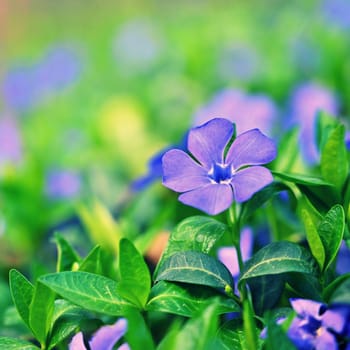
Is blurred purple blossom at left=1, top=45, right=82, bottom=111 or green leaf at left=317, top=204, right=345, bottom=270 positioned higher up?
blurred purple blossom at left=1, top=45, right=82, bottom=111

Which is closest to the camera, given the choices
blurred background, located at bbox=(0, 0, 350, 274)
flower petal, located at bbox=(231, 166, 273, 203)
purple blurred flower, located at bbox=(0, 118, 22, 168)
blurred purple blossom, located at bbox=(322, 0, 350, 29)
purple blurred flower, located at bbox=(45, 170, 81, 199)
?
flower petal, located at bbox=(231, 166, 273, 203)

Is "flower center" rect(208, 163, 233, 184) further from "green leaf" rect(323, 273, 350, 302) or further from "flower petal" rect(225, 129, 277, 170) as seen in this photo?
"green leaf" rect(323, 273, 350, 302)

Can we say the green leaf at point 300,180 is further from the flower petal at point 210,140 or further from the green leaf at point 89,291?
the green leaf at point 89,291

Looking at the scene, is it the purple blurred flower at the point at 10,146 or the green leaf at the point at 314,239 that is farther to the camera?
the purple blurred flower at the point at 10,146

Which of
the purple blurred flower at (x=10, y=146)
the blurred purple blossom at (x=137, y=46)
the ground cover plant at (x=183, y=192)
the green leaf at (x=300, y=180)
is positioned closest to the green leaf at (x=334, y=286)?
the ground cover plant at (x=183, y=192)

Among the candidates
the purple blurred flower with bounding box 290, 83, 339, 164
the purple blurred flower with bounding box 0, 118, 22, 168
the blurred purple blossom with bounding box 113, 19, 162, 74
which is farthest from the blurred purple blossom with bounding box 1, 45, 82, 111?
the purple blurred flower with bounding box 290, 83, 339, 164

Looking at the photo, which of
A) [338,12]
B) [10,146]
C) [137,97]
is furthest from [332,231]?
[338,12]

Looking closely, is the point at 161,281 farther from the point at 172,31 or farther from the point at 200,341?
the point at 172,31
